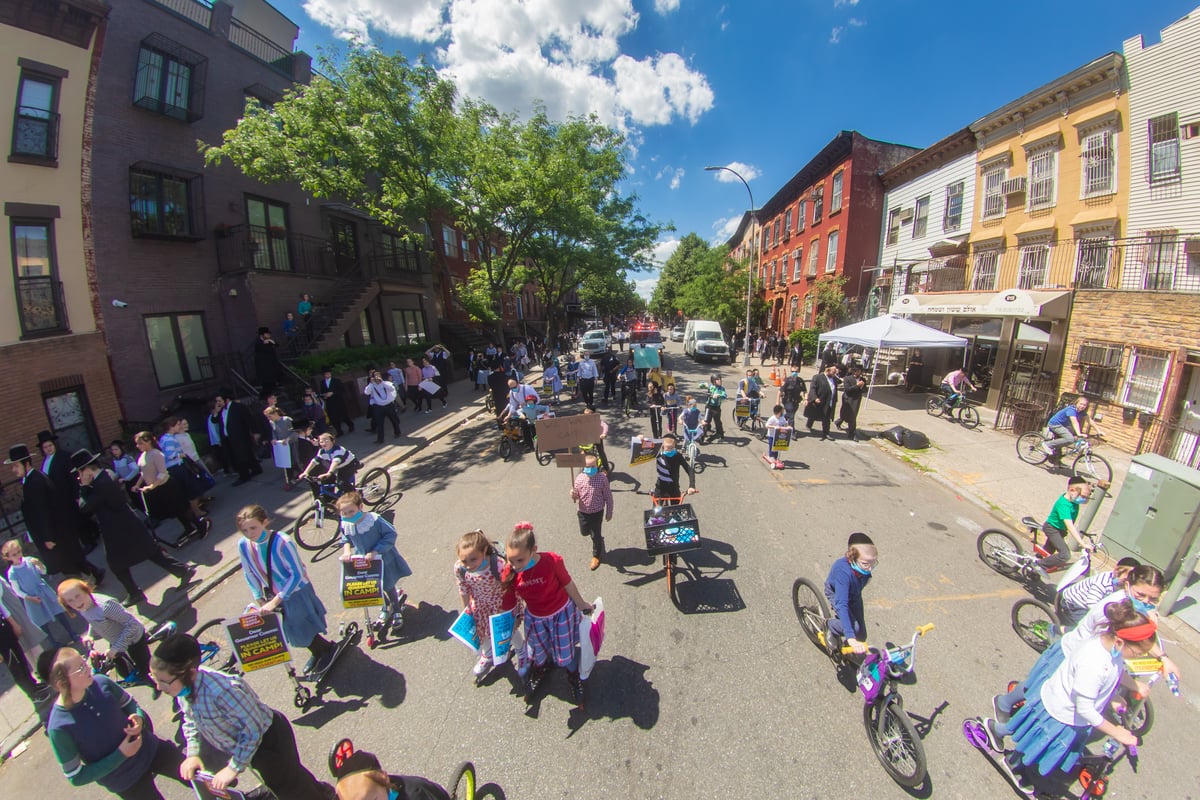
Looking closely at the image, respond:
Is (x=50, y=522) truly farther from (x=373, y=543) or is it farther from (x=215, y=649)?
(x=373, y=543)

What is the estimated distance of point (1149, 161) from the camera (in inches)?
426

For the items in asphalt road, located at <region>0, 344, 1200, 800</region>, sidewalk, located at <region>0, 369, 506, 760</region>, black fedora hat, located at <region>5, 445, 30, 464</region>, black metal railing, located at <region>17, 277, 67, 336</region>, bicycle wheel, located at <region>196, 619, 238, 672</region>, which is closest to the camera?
asphalt road, located at <region>0, 344, 1200, 800</region>

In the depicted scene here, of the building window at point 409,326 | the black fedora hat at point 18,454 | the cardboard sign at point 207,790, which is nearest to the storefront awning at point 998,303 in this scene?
the cardboard sign at point 207,790

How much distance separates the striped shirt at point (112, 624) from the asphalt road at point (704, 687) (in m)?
0.69

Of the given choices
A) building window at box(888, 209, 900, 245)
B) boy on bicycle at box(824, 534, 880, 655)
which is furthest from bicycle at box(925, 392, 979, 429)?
boy on bicycle at box(824, 534, 880, 655)

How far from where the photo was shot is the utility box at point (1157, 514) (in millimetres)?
5117

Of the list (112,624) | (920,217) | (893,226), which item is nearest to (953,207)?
(920,217)

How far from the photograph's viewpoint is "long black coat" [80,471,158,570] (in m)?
5.16

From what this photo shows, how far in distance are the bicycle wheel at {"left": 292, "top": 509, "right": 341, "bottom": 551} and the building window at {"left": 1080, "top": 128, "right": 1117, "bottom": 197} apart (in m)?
20.6

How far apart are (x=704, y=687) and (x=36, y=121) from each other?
1698 cm

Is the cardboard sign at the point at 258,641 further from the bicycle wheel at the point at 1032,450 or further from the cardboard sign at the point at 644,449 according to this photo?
the bicycle wheel at the point at 1032,450

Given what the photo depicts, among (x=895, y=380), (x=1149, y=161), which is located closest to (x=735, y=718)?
(x=1149, y=161)

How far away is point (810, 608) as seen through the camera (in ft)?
15.3

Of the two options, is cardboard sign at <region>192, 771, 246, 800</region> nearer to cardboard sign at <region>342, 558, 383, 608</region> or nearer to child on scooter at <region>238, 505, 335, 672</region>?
child on scooter at <region>238, 505, 335, 672</region>
